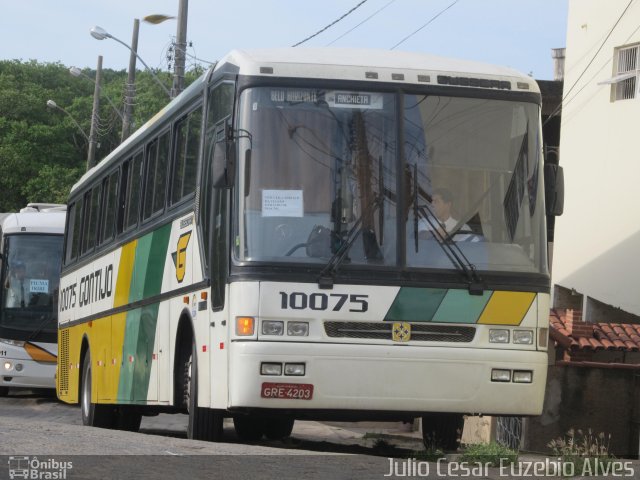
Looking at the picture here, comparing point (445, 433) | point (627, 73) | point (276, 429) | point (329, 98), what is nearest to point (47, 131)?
point (627, 73)

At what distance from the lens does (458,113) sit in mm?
10922

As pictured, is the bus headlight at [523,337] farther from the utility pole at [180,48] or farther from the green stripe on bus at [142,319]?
the utility pole at [180,48]

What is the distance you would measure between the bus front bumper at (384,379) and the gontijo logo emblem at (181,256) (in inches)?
87.2

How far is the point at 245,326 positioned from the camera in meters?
10.4

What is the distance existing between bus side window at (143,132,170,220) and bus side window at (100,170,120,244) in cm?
210

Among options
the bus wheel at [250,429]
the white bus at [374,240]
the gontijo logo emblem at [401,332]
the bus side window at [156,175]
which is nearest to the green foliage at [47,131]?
the bus wheel at [250,429]

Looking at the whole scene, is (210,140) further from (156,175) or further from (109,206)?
(109,206)

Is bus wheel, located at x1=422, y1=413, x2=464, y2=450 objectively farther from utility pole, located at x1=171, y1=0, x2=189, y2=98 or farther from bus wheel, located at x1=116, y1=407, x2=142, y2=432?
utility pole, located at x1=171, y1=0, x2=189, y2=98

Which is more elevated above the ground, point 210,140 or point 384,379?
point 210,140

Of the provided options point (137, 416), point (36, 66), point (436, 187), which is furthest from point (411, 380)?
point (36, 66)

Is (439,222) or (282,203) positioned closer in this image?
(282,203)

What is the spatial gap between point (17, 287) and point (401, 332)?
56.9 ft

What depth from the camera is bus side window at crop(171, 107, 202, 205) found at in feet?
40.7

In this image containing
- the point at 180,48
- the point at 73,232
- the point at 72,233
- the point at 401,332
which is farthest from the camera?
the point at 180,48
